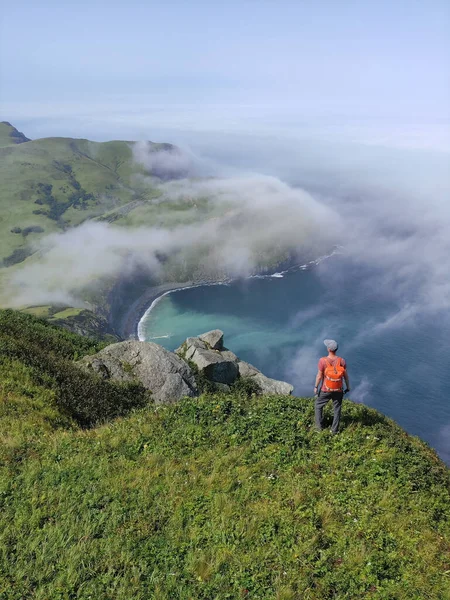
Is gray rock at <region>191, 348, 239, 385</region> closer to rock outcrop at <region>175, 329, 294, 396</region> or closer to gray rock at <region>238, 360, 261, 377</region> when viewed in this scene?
rock outcrop at <region>175, 329, 294, 396</region>

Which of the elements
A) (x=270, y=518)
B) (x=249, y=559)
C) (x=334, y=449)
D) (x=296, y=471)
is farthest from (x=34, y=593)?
(x=334, y=449)

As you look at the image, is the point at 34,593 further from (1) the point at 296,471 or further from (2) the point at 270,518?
(1) the point at 296,471

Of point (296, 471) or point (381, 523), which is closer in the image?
point (381, 523)

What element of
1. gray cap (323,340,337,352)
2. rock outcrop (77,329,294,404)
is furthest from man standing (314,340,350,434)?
rock outcrop (77,329,294,404)

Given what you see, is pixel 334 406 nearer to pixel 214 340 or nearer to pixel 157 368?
pixel 157 368

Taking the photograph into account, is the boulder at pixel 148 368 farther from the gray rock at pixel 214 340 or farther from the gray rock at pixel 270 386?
the gray rock at pixel 214 340

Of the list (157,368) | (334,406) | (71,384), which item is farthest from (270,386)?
(334,406)

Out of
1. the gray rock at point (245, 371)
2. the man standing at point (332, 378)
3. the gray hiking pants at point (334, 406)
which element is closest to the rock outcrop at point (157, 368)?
the gray rock at point (245, 371)
